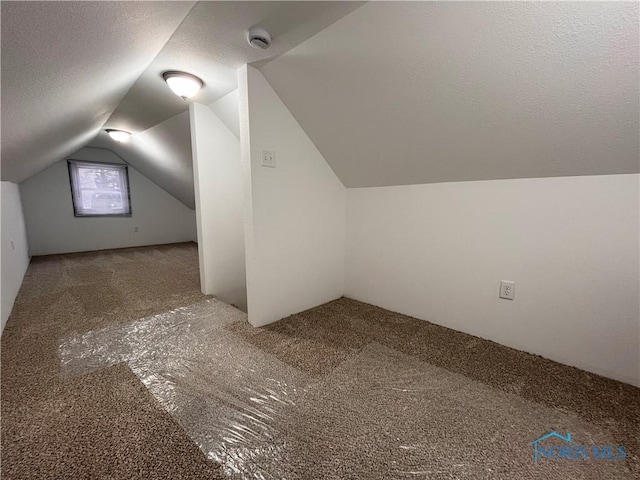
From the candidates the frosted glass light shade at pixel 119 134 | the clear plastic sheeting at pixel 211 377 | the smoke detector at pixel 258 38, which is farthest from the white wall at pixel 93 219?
the smoke detector at pixel 258 38

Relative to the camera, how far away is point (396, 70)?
1268mm

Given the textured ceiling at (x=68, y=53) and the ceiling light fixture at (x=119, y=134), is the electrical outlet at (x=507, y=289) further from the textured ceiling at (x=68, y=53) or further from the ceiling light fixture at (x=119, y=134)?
the ceiling light fixture at (x=119, y=134)

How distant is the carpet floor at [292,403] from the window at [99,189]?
3.68m

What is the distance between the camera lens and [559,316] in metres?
1.37

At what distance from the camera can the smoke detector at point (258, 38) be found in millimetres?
1253

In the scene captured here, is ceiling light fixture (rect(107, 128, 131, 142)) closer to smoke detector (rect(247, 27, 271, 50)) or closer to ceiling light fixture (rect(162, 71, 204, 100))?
ceiling light fixture (rect(162, 71, 204, 100))

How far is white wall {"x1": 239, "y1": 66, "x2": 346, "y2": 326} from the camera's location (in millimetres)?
1655

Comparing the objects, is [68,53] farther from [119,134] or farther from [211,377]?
[119,134]

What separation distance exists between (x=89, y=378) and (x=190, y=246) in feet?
14.4

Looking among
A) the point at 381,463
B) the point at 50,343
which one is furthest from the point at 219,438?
the point at 50,343

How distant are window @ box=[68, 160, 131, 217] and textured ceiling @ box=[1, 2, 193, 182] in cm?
331

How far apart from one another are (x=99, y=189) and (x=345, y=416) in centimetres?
594

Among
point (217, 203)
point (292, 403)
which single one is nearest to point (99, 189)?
point (217, 203)

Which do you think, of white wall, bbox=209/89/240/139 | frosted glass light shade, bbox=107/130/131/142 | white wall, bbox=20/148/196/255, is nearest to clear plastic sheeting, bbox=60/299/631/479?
white wall, bbox=209/89/240/139
